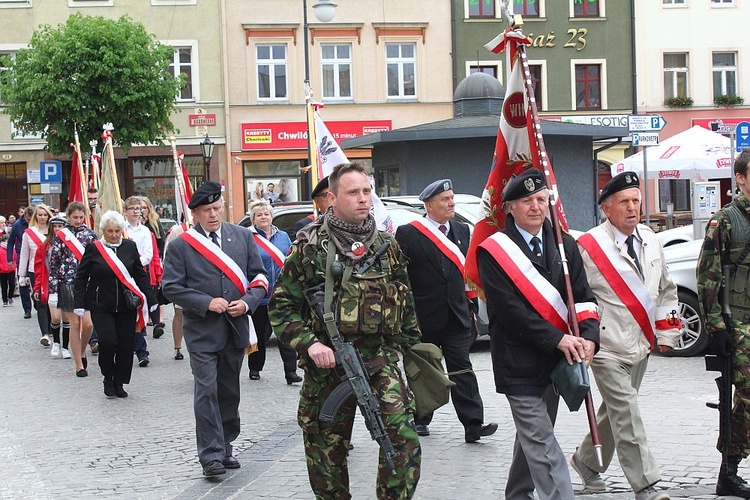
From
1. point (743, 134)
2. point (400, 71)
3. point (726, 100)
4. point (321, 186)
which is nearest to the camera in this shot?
point (321, 186)

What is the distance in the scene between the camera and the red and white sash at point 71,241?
12.7 metres

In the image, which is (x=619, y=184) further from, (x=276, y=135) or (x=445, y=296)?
(x=276, y=135)

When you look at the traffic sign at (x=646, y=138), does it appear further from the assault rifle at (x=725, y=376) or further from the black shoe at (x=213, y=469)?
the black shoe at (x=213, y=469)

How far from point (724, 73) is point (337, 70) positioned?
1463 centimetres

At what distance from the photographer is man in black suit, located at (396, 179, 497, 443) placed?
7.80m

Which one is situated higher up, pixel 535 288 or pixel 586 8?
pixel 586 8

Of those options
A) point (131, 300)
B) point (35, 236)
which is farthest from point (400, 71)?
point (131, 300)

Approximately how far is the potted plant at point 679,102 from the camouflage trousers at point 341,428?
3681 centimetres

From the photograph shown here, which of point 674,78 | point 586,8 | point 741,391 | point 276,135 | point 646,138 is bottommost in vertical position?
point 741,391

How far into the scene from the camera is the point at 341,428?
5.18 m

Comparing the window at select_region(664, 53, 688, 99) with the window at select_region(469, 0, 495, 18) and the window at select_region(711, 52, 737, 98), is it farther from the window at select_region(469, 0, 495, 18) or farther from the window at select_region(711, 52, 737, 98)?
the window at select_region(469, 0, 495, 18)

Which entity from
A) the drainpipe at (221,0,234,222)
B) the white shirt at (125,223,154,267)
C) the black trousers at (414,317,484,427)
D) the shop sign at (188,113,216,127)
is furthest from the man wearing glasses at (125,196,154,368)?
the shop sign at (188,113,216,127)

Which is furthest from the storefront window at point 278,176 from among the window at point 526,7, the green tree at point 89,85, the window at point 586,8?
the window at point 586,8

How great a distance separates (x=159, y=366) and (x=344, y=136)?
25.5 metres
